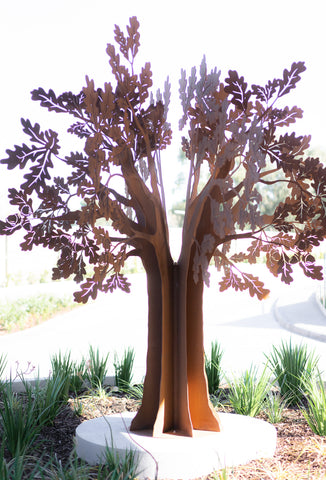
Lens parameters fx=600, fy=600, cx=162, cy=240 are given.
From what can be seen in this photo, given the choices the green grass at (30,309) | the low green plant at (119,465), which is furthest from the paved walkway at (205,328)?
the low green plant at (119,465)

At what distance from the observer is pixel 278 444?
13.3 ft

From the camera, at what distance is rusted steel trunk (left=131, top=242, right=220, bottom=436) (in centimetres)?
392

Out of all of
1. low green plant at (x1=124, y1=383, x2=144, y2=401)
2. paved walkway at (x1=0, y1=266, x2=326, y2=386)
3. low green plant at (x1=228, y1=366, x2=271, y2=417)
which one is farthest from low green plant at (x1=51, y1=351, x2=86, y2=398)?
paved walkway at (x1=0, y1=266, x2=326, y2=386)

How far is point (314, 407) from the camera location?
413 cm

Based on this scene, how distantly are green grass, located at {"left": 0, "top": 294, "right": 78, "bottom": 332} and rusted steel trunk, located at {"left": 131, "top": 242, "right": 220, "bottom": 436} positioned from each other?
27.9ft

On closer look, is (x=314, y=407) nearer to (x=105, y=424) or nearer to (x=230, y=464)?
(x=230, y=464)

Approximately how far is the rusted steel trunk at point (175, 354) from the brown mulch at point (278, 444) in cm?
47

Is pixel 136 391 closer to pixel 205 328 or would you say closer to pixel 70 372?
pixel 70 372

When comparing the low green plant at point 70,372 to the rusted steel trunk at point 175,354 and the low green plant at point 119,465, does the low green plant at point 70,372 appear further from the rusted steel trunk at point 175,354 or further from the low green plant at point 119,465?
the low green plant at point 119,465

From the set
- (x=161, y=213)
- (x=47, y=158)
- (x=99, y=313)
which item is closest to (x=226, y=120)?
(x=161, y=213)

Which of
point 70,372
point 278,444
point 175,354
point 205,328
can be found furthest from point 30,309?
point 278,444

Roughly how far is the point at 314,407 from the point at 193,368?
904 millimetres

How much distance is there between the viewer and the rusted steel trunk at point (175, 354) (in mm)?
3922

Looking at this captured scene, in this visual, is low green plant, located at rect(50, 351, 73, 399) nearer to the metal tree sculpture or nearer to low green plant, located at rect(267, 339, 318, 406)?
the metal tree sculpture
